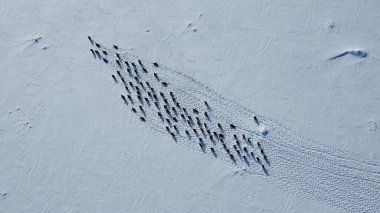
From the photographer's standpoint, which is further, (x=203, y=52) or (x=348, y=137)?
(x=203, y=52)

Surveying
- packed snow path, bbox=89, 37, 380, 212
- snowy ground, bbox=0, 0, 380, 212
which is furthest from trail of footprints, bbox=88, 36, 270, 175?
snowy ground, bbox=0, 0, 380, 212

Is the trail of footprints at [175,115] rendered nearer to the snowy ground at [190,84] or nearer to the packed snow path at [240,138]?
the packed snow path at [240,138]

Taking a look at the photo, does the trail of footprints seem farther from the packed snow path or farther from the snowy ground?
the snowy ground

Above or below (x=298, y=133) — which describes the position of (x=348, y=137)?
below

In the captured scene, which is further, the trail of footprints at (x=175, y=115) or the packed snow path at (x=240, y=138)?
the trail of footprints at (x=175, y=115)

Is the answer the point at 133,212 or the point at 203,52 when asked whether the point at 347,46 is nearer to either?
the point at 203,52

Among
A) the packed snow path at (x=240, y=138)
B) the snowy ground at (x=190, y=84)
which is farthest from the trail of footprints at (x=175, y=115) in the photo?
the snowy ground at (x=190, y=84)

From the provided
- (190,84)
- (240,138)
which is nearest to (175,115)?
(190,84)

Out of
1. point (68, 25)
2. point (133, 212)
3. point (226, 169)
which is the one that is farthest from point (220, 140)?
point (68, 25)
